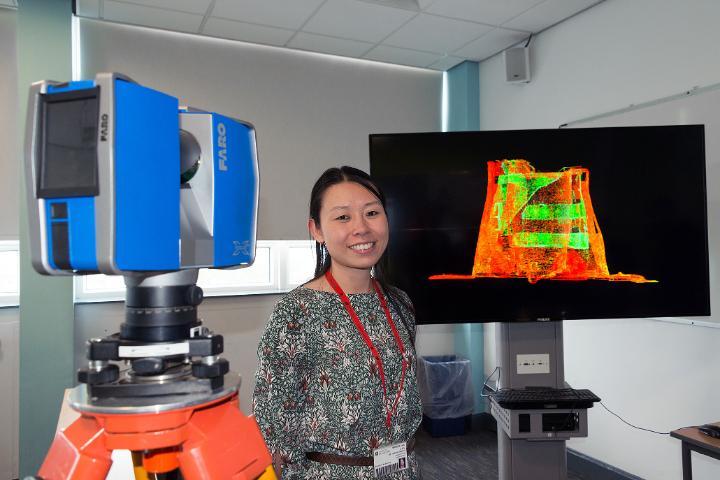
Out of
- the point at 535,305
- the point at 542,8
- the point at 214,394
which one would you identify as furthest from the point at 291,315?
the point at 542,8

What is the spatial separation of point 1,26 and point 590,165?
346 cm

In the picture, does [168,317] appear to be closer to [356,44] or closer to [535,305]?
[535,305]

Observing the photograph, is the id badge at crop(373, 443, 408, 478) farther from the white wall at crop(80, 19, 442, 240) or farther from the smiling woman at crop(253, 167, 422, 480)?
the white wall at crop(80, 19, 442, 240)

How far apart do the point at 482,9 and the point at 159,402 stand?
332 centimetres

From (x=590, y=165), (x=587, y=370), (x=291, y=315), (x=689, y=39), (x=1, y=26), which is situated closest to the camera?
(x=291, y=315)

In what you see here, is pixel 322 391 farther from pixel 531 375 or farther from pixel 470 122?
pixel 470 122

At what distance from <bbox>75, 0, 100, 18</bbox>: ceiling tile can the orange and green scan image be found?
2.65 meters

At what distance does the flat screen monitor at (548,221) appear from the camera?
2111 mm

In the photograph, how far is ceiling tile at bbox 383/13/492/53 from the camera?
3453mm

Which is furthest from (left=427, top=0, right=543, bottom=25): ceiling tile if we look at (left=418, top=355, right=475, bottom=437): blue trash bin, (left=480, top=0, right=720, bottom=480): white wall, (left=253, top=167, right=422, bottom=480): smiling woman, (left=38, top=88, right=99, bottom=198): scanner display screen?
(left=38, top=88, right=99, bottom=198): scanner display screen

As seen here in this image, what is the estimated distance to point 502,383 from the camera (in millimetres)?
2230

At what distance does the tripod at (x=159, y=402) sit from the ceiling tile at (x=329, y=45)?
3.33 m

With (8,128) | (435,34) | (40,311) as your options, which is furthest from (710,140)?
(8,128)

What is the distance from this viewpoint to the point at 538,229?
2131mm
